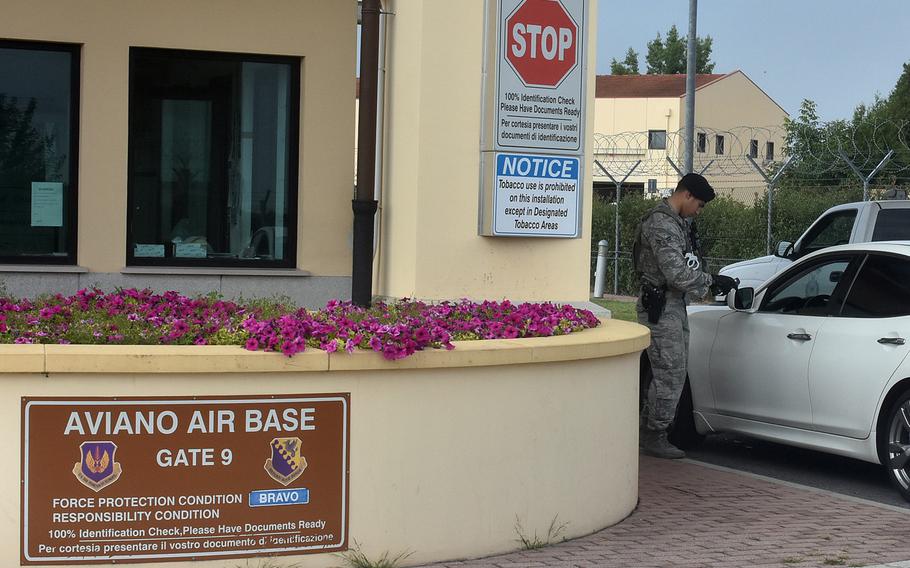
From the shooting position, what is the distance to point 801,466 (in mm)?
9250

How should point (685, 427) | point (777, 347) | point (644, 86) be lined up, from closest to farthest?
point (777, 347) → point (685, 427) → point (644, 86)

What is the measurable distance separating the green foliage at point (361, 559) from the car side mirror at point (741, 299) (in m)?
4.27

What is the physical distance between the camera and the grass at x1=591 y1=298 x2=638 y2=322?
847 inches

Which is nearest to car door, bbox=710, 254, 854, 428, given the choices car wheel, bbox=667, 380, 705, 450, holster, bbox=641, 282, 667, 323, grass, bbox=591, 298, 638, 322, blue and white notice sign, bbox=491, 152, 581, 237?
car wheel, bbox=667, 380, 705, 450

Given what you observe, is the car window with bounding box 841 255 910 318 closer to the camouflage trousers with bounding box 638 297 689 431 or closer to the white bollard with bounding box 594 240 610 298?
the camouflage trousers with bounding box 638 297 689 431

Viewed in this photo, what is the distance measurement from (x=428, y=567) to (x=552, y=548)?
69 centimetres

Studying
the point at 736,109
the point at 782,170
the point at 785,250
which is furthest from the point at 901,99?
the point at 785,250

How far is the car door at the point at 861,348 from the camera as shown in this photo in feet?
26.2

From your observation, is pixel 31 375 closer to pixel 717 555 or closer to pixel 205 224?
pixel 717 555

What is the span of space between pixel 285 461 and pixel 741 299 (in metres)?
4.60

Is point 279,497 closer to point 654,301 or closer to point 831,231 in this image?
point 654,301

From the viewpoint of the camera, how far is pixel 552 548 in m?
6.10

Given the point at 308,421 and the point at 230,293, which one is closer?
the point at 308,421

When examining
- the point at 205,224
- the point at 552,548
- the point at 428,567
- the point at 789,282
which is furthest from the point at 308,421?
the point at 205,224
